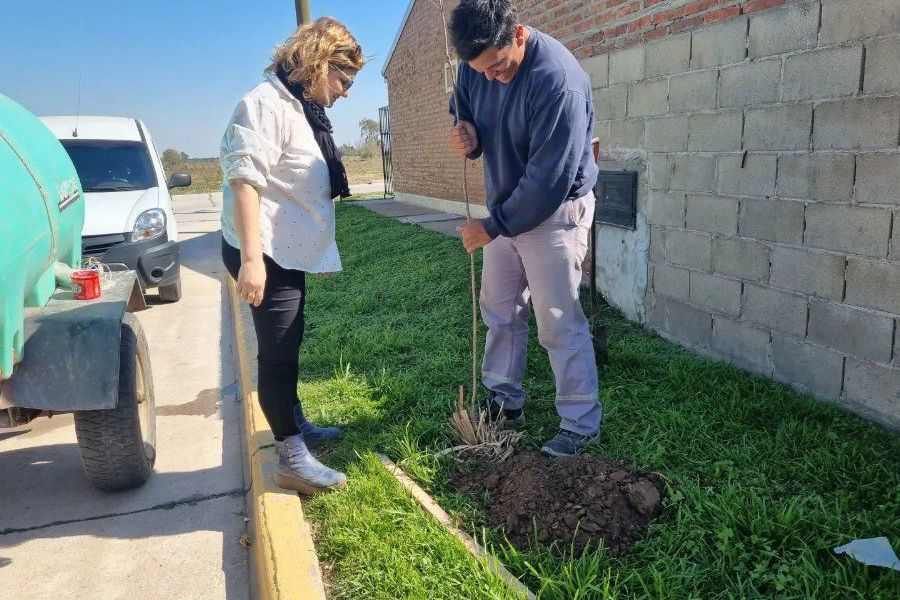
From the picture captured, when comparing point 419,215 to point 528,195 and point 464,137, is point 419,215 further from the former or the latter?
point 528,195

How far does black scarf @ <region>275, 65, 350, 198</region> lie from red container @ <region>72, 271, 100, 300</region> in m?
1.27

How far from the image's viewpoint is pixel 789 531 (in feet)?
7.52

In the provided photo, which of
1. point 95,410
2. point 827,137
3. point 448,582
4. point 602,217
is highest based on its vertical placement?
point 827,137

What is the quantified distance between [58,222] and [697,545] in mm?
3117

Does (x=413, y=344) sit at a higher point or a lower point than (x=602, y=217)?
lower

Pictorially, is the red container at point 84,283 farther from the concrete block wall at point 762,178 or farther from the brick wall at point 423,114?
the brick wall at point 423,114

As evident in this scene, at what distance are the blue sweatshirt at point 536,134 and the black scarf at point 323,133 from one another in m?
0.66

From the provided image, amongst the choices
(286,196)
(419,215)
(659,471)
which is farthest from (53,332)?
(419,215)

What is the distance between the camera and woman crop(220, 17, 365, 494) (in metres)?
2.51

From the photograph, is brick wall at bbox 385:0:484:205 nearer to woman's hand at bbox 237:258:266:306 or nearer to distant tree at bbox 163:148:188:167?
woman's hand at bbox 237:258:266:306

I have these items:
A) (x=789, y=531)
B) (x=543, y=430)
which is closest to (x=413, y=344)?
(x=543, y=430)

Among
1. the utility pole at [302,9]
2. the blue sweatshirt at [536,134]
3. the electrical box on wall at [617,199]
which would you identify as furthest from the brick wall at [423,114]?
the blue sweatshirt at [536,134]

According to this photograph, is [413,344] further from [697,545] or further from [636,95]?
[697,545]

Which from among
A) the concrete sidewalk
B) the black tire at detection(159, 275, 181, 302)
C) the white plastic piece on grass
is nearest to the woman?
the white plastic piece on grass
